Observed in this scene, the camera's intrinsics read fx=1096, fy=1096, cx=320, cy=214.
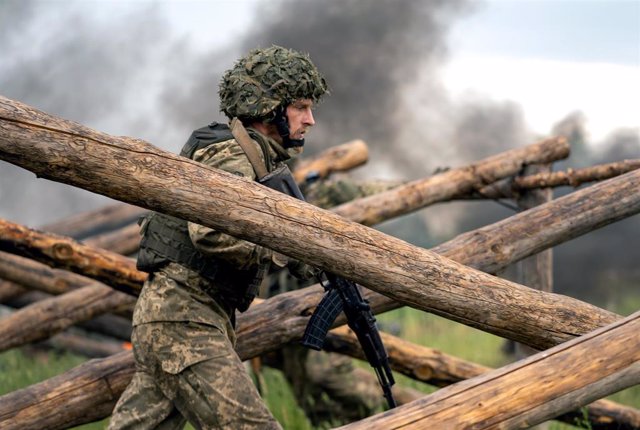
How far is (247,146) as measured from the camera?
398 centimetres

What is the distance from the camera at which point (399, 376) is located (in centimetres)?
832

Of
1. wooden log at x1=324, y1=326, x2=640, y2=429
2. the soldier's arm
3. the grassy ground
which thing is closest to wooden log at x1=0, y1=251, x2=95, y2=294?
the grassy ground

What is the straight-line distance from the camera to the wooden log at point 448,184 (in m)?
6.72

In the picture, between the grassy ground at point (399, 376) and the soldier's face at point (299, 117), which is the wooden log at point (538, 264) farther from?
the soldier's face at point (299, 117)

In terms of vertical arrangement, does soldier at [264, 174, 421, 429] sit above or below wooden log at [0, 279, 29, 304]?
below

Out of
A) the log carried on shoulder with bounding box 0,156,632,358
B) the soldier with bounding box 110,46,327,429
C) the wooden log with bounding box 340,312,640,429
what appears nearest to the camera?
the wooden log with bounding box 340,312,640,429

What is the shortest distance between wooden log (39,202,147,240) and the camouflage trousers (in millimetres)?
5328

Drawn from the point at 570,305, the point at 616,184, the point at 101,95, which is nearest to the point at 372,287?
the point at 570,305

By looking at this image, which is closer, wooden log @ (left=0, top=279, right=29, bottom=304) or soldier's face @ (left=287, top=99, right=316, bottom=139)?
soldier's face @ (left=287, top=99, right=316, bottom=139)

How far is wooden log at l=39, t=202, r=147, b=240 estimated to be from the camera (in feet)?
30.9

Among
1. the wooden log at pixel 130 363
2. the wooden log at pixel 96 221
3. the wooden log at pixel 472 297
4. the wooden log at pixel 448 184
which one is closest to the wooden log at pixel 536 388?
the wooden log at pixel 472 297

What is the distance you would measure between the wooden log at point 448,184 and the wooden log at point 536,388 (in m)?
3.26

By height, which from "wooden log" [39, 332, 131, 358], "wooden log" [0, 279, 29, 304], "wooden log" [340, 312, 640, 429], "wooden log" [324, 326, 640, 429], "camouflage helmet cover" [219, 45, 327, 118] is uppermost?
"wooden log" [39, 332, 131, 358]

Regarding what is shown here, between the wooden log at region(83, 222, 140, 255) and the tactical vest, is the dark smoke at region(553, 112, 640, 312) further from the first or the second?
the tactical vest
